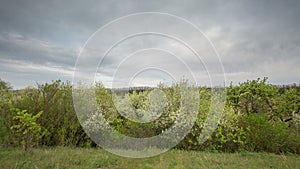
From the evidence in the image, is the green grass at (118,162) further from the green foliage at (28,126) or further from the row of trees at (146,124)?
the row of trees at (146,124)

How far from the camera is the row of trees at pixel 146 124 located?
5.77 meters

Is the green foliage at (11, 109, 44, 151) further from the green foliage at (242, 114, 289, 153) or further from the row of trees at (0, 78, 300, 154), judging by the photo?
the green foliage at (242, 114, 289, 153)

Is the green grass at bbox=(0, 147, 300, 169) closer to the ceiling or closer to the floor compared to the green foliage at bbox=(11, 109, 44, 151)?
closer to the floor

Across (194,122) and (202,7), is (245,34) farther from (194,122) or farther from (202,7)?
(194,122)

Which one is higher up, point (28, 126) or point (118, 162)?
point (28, 126)

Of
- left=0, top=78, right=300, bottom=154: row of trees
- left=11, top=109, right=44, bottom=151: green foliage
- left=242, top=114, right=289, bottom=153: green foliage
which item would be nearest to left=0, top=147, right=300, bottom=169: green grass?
left=11, top=109, right=44, bottom=151: green foliage

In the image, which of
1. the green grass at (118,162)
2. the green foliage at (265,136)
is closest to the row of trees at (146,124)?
the green foliage at (265,136)

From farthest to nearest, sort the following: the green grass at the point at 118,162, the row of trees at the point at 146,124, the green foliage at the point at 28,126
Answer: the row of trees at the point at 146,124 → the green foliage at the point at 28,126 → the green grass at the point at 118,162

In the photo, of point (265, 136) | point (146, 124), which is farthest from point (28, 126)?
point (265, 136)

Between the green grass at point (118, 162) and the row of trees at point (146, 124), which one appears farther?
the row of trees at point (146, 124)

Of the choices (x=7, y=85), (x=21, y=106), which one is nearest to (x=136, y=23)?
(x=21, y=106)

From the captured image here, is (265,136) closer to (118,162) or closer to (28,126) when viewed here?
(118,162)

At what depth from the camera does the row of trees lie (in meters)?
5.77

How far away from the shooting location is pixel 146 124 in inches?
266
